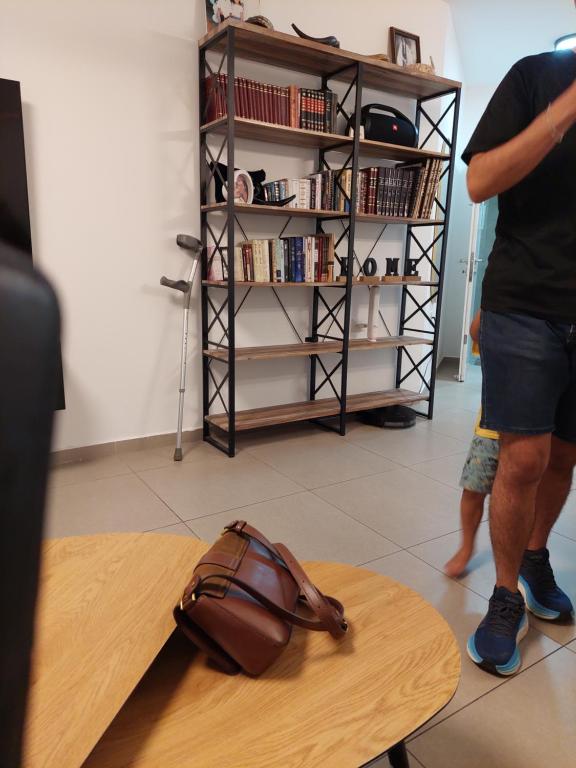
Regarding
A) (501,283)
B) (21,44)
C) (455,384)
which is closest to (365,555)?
(501,283)

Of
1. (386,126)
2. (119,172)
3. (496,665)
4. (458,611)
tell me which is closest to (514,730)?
(496,665)

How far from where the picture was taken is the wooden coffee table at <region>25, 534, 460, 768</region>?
747 millimetres

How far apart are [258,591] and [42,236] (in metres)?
2.44

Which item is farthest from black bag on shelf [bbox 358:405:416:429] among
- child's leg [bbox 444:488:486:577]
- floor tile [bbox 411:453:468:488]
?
child's leg [bbox 444:488:486:577]

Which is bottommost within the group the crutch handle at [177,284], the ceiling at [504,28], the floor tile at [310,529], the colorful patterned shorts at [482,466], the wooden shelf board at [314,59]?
the floor tile at [310,529]

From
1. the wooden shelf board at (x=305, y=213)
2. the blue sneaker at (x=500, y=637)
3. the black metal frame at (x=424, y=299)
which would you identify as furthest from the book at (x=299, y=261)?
the blue sneaker at (x=500, y=637)

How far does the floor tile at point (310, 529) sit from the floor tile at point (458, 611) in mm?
105

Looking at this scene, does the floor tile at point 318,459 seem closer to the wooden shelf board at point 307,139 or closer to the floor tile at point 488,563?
the floor tile at point 488,563

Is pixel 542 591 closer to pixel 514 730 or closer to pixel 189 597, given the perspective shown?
pixel 514 730

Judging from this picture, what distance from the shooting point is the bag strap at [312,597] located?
3.14ft

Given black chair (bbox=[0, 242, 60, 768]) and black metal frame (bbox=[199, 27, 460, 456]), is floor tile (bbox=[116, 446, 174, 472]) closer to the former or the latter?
black metal frame (bbox=[199, 27, 460, 456])

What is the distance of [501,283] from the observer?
139 cm

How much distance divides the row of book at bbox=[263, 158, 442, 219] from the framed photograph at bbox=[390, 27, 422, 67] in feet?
2.21

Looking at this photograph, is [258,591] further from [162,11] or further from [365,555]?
[162,11]
